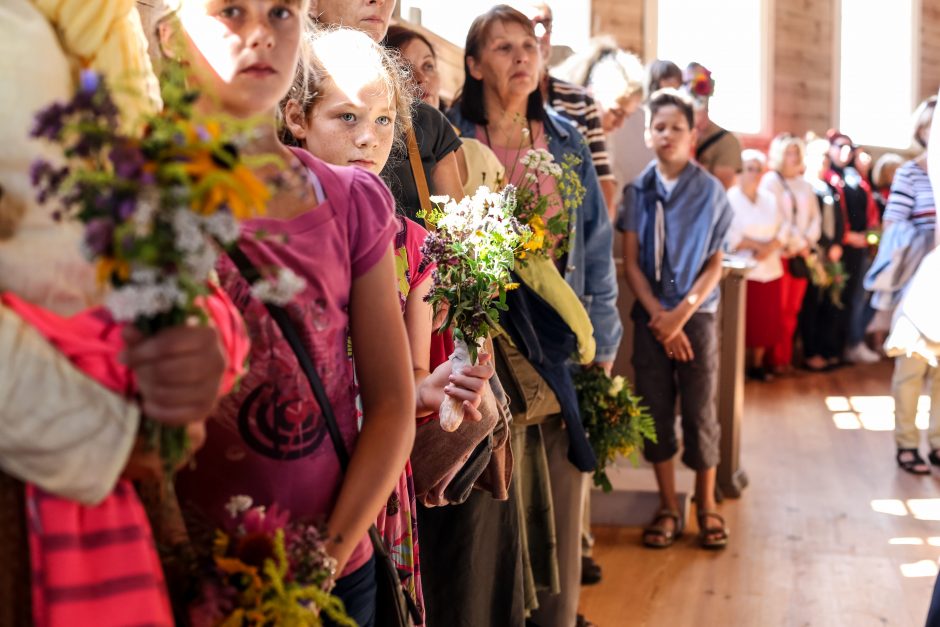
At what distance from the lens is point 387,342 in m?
1.59

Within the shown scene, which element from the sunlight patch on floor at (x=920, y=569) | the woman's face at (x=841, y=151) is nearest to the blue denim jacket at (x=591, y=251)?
the sunlight patch on floor at (x=920, y=569)

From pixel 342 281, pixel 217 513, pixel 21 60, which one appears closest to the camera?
pixel 21 60

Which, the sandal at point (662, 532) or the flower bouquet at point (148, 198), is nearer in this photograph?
the flower bouquet at point (148, 198)

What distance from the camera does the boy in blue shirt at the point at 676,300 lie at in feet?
15.9

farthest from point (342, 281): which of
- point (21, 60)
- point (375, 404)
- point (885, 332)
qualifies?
point (885, 332)

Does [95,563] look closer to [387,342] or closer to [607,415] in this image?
[387,342]

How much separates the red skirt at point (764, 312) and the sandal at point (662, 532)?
14.9ft

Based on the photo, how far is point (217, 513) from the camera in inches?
55.7

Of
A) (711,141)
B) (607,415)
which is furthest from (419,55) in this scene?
(711,141)

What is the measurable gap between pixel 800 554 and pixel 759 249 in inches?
173

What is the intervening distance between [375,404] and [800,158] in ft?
27.8

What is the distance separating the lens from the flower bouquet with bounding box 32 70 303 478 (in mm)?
1000

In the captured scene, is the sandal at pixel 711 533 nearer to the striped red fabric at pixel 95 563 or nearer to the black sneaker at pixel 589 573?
the black sneaker at pixel 589 573

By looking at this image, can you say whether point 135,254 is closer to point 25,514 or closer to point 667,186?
point 25,514
